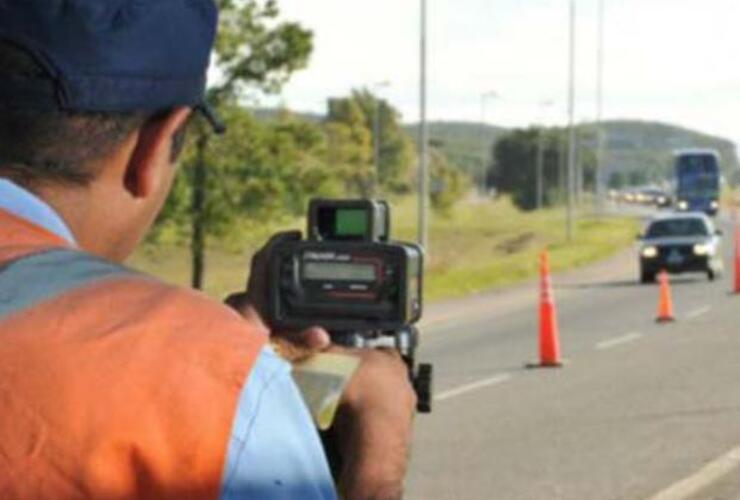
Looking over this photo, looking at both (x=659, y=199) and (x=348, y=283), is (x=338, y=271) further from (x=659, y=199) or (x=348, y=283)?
(x=659, y=199)

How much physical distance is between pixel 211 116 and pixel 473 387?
16.0m

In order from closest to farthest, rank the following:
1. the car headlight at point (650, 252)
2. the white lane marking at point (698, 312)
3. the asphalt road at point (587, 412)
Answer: the asphalt road at point (587, 412), the white lane marking at point (698, 312), the car headlight at point (650, 252)

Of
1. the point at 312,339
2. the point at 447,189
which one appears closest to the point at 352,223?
the point at 312,339

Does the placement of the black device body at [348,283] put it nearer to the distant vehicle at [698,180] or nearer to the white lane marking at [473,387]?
the white lane marking at [473,387]

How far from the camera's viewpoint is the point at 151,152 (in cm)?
218

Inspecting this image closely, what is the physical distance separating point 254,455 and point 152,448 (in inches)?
3.6

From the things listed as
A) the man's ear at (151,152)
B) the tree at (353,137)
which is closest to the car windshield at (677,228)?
the tree at (353,137)

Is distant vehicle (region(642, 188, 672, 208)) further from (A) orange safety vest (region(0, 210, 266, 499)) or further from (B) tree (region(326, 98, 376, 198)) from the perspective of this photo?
(A) orange safety vest (region(0, 210, 266, 499))

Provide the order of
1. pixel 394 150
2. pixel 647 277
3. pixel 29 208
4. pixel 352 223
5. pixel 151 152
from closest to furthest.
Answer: pixel 29 208
pixel 151 152
pixel 352 223
pixel 647 277
pixel 394 150

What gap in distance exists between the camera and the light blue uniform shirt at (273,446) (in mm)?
1843

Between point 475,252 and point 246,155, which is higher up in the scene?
point 246,155

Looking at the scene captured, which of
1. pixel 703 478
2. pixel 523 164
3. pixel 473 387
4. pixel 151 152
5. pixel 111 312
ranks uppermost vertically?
pixel 151 152

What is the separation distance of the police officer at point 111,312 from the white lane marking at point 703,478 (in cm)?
888

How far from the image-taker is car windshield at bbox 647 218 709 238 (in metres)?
42.7
